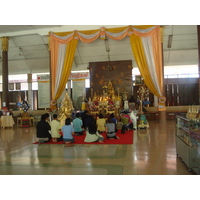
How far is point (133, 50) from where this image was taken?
28.1ft

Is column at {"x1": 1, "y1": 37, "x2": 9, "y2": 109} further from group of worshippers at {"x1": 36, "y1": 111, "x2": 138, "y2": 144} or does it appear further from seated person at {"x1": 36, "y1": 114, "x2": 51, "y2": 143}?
seated person at {"x1": 36, "y1": 114, "x2": 51, "y2": 143}

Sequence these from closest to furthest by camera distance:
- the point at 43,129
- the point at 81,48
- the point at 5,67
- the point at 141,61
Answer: the point at 43,129, the point at 141,61, the point at 5,67, the point at 81,48

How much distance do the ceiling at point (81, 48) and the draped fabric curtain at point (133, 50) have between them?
0.43 m

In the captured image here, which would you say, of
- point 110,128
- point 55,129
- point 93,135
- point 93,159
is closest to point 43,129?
point 55,129

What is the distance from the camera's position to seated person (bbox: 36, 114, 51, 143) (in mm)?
5539

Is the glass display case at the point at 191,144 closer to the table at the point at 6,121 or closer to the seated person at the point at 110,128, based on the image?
the seated person at the point at 110,128

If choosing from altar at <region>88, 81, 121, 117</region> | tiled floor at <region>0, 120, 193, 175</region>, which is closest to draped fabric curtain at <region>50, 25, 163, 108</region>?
altar at <region>88, 81, 121, 117</region>

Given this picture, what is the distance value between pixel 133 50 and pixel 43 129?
503cm

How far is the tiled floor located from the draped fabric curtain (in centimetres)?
349

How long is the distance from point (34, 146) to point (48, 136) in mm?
556

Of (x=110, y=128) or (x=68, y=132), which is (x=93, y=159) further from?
(x=110, y=128)

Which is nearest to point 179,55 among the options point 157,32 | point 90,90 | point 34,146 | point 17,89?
point 157,32

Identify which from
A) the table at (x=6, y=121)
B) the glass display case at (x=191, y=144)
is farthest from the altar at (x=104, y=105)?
the glass display case at (x=191, y=144)

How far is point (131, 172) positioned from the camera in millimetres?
3184
